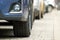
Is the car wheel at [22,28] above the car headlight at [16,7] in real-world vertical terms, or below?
below

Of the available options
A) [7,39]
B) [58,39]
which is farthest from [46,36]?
[7,39]

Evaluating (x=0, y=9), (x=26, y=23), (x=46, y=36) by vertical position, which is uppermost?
(x=0, y=9)

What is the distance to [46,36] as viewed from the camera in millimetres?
4977

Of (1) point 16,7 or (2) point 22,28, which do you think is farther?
(2) point 22,28

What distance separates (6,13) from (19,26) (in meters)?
0.62

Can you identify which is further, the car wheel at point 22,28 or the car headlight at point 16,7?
the car wheel at point 22,28

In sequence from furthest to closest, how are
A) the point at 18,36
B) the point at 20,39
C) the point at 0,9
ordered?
the point at 18,36 < the point at 20,39 < the point at 0,9

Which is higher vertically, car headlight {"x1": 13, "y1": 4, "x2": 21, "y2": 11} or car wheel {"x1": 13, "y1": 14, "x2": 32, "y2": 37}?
car headlight {"x1": 13, "y1": 4, "x2": 21, "y2": 11}

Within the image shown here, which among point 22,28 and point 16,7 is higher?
point 16,7

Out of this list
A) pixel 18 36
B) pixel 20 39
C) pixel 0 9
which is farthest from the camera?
pixel 18 36

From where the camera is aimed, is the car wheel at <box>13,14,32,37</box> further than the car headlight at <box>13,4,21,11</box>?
Yes

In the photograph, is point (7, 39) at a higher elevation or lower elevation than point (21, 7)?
lower

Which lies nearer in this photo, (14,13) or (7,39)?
(14,13)

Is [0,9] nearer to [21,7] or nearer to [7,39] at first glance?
[21,7]
